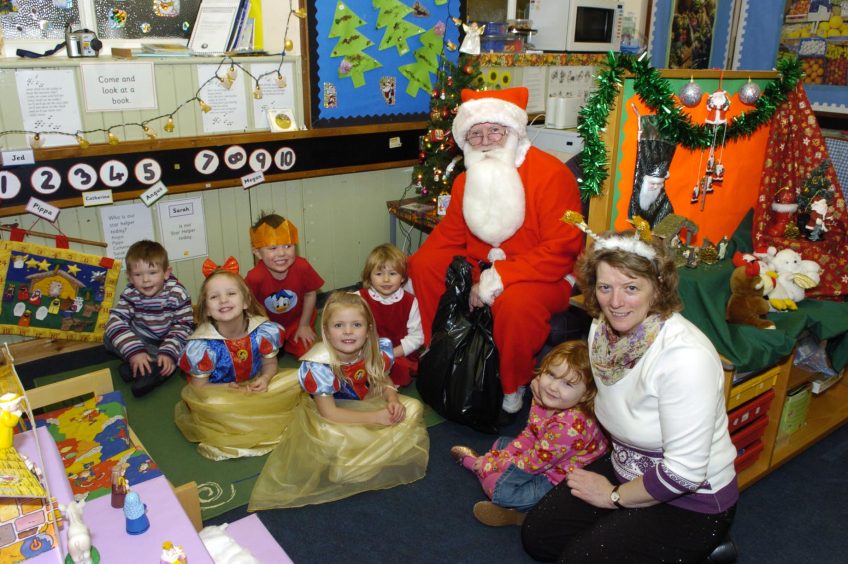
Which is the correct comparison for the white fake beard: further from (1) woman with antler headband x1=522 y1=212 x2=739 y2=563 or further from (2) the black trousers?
(2) the black trousers

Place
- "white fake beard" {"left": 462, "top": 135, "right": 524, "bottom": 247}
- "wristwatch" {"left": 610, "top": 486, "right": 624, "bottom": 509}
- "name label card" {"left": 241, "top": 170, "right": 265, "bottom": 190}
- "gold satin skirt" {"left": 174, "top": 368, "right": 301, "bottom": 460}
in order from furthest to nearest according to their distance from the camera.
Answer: "name label card" {"left": 241, "top": 170, "right": 265, "bottom": 190}
"white fake beard" {"left": 462, "top": 135, "right": 524, "bottom": 247}
"gold satin skirt" {"left": 174, "top": 368, "right": 301, "bottom": 460}
"wristwatch" {"left": 610, "top": 486, "right": 624, "bottom": 509}

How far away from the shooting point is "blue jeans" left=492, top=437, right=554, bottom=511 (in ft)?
7.82

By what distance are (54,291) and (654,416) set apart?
292 centimetres

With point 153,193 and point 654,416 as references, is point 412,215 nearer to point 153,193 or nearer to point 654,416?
point 153,193

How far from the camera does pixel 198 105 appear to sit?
3625 mm

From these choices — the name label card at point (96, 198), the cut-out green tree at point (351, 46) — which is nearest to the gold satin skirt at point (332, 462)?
the name label card at point (96, 198)

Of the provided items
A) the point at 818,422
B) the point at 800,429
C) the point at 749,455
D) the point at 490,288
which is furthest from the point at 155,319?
the point at 818,422

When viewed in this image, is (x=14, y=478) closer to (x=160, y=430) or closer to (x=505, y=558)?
(x=505, y=558)

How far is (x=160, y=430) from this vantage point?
Answer: 2.96 metres

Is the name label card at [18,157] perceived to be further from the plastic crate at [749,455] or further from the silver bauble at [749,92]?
the plastic crate at [749,455]

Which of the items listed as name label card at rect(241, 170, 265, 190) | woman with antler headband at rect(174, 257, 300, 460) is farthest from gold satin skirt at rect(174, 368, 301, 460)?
name label card at rect(241, 170, 265, 190)

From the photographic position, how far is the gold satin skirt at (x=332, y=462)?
251 centimetres

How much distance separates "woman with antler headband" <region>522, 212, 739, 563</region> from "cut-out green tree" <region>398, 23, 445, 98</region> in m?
2.66

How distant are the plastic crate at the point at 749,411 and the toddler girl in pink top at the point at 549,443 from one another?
1.70 ft
